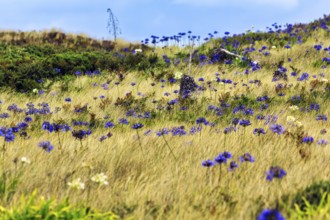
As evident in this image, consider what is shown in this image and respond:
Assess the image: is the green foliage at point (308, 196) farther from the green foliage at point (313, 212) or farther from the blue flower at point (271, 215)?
the blue flower at point (271, 215)

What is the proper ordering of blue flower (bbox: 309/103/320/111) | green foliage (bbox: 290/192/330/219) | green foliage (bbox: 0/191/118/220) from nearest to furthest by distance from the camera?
green foliage (bbox: 290/192/330/219) → green foliage (bbox: 0/191/118/220) → blue flower (bbox: 309/103/320/111)

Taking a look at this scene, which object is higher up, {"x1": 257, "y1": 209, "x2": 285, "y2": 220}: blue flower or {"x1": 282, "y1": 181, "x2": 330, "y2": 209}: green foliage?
{"x1": 257, "y1": 209, "x2": 285, "y2": 220}: blue flower

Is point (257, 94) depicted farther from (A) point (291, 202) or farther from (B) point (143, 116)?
(A) point (291, 202)

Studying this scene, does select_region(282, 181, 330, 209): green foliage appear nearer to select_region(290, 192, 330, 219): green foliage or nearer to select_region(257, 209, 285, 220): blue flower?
select_region(290, 192, 330, 219): green foliage

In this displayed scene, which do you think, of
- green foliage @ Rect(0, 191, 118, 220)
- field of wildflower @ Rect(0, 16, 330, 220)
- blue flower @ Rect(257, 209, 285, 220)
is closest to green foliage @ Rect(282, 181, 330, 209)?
field of wildflower @ Rect(0, 16, 330, 220)

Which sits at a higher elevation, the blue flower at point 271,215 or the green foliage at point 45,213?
the blue flower at point 271,215

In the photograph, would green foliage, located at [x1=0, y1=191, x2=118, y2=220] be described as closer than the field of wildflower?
Yes

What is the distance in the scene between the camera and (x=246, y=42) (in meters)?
19.4

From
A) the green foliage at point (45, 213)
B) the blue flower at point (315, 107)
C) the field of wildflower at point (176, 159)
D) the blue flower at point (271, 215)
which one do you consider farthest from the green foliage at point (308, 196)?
the blue flower at point (315, 107)

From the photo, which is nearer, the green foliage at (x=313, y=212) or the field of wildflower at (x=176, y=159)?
the green foliage at (x=313, y=212)

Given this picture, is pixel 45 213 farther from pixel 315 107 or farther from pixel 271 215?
pixel 315 107

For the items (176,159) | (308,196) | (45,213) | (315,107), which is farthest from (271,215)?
(315,107)

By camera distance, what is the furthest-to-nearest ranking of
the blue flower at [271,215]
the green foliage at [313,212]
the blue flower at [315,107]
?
A: the blue flower at [315,107] → the green foliage at [313,212] → the blue flower at [271,215]

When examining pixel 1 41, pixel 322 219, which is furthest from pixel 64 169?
pixel 1 41
